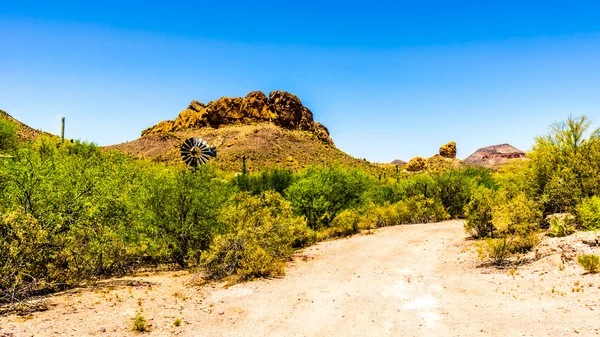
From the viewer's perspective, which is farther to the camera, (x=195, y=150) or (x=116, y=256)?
(x=195, y=150)

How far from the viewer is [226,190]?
79.7ft

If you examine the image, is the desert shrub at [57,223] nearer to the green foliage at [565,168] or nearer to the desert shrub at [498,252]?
the desert shrub at [498,252]

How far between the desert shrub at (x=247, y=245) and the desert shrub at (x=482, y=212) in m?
11.8

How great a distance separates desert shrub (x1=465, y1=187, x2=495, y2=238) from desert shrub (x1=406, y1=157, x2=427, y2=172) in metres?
92.6

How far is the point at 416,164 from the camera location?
385 ft

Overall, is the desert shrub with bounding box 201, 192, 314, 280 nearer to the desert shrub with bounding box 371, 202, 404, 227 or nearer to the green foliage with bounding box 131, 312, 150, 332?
the green foliage with bounding box 131, 312, 150, 332

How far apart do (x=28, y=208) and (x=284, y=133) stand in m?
A: 103

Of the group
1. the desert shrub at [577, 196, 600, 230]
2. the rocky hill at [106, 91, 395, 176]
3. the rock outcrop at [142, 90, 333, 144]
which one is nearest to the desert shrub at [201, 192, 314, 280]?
the desert shrub at [577, 196, 600, 230]

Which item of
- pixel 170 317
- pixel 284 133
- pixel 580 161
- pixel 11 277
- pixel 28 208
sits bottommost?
pixel 170 317

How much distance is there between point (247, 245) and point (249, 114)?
114 meters

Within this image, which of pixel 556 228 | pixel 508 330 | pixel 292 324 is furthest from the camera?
pixel 556 228

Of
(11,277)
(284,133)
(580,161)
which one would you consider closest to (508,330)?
(11,277)

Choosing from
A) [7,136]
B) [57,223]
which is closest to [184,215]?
[57,223]

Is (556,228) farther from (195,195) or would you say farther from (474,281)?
(195,195)
